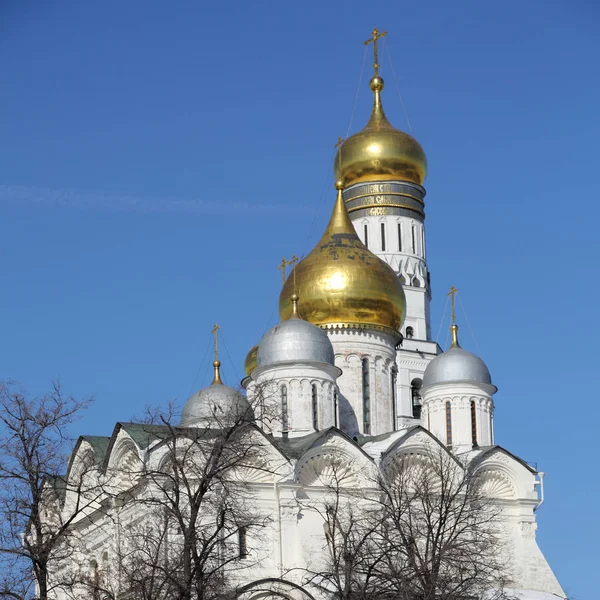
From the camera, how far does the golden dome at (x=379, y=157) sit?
2028 inches

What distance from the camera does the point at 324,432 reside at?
37094 mm

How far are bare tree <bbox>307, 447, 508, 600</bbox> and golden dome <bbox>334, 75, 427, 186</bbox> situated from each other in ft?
50.2

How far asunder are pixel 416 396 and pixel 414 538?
18534 mm

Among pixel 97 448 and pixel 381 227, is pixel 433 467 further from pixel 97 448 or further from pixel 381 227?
pixel 381 227

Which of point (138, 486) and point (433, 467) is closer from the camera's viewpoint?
point (138, 486)

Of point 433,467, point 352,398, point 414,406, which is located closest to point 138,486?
point 433,467

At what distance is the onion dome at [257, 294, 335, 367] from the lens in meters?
39.4

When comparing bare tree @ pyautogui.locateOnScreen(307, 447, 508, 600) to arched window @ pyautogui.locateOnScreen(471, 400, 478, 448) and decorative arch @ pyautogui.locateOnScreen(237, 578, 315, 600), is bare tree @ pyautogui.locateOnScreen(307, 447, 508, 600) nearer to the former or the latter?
decorative arch @ pyautogui.locateOnScreen(237, 578, 315, 600)

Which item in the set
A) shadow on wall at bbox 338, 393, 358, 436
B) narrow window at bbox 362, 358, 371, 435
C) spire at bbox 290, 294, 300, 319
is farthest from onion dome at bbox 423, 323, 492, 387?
spire at bbox 290, 294, 300, 319

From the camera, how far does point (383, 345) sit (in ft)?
143

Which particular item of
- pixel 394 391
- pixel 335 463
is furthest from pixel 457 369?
A: pixel 335 463

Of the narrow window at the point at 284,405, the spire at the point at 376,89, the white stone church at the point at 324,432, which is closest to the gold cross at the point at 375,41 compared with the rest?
the spire at the point at 376,89

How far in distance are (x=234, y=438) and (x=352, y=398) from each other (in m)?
15.3

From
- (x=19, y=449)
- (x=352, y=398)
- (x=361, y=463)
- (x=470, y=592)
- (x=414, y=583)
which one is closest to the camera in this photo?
(x=19, y=449)
